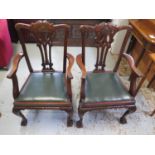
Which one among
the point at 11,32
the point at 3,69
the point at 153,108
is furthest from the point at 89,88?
the point at 11,32

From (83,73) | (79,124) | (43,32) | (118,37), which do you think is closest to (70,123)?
(79,124)

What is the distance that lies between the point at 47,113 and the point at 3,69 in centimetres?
100

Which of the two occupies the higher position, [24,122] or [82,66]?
[82,66]

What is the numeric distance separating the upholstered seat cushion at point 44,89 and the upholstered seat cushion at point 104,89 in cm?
22

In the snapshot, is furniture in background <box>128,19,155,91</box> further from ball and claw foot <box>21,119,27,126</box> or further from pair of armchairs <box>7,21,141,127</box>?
ball and claw foot <box>21,119,27,126</box>

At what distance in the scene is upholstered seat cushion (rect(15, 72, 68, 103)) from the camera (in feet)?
4.49

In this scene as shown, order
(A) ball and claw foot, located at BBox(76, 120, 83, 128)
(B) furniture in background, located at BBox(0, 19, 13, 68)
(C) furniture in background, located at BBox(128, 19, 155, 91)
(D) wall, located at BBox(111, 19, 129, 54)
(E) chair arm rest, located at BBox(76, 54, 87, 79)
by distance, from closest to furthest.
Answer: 1. (E) chair arm rest, located at BBox(76, 54, 87, 79)
2. (A) ball and claw foot, located at BBox(76, 120, 83, 128)
3. (C) furniture in background, located at BBox(128, 19, 155, 91)
4. (B) furniture in background, located at BBox(0, 19, 13, 68)
5. (D) wall, located at BBox(111, 19, 129, 54)

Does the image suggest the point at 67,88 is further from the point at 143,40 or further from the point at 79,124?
the point at 143,40

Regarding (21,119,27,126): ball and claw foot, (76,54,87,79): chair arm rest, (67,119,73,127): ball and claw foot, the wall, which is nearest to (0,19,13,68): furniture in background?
(21,119,27,126): ball and claw foot

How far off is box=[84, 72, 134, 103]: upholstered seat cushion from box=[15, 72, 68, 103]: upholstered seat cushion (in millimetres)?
218

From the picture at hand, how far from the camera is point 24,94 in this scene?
54.6 inches

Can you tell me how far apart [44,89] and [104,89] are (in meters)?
0.52

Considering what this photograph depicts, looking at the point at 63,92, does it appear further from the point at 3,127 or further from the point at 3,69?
the point at 3,69

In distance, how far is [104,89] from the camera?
1.46 m
